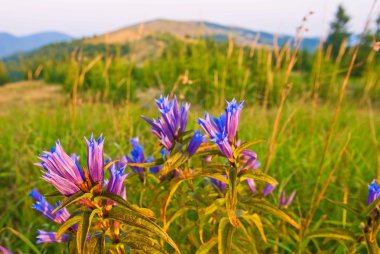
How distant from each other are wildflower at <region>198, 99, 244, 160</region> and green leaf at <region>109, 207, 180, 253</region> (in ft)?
1.04

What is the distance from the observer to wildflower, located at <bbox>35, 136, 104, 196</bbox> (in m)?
1.04

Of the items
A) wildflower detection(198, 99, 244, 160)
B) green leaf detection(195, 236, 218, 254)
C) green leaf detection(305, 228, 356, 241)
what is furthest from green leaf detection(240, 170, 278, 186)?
green leaf detection(305, 228, 356, 241)

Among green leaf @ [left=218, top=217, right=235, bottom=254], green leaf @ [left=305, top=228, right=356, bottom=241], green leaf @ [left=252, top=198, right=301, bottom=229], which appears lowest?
green leaf @ [left=305, top=228, right=356, bottom=241]

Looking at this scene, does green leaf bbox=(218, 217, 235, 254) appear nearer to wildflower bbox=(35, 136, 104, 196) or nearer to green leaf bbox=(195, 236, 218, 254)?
green leaf bbox=(195, 236, 218, 254)

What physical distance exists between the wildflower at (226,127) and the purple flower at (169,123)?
0.43 ft

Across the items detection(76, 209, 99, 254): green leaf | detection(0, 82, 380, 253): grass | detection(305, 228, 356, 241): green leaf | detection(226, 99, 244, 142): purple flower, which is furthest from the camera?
detection(0, 82, 380, 253): grass

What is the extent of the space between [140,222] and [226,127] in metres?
0.41

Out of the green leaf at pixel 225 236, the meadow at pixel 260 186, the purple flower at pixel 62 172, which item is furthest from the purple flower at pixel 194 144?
the purple flower at pixel 62 172

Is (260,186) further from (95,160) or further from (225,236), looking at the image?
(95,160)

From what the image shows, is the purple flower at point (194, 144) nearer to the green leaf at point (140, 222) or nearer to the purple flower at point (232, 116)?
the purple flower at point (232, 116)

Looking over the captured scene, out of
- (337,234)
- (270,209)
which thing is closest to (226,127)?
(270,209)

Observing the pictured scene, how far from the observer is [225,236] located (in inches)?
48.0

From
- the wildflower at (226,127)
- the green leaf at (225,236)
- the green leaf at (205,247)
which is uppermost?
the wildflower at (226,127)

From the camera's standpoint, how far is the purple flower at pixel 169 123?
4.28 feet
